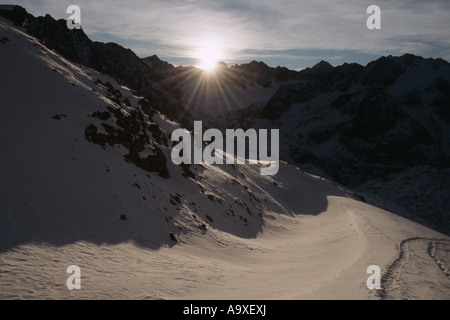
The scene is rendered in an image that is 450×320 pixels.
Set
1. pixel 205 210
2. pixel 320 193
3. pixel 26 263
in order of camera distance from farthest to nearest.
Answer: pixel 320 193, pixel 205 210, pixel 26 263

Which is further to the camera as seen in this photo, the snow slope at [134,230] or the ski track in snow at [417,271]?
the ski track in snow at [417,271]

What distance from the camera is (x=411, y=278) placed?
13.8 meters

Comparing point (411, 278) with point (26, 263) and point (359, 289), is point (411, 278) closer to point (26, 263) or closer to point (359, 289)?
point (359, 289)

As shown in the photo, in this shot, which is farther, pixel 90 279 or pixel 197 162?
pixel 197 162

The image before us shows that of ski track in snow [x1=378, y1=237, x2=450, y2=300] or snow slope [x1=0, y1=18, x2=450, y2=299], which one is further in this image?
ski track in snow [x1=378, y1=237, x2=450, y2=300]

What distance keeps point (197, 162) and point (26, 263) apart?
84.1 ft

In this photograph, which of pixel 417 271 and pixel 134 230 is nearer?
pixel 417 271

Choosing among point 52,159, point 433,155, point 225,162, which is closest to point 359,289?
point 52,159

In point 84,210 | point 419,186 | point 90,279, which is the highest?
point 84,210

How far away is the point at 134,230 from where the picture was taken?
706 inches

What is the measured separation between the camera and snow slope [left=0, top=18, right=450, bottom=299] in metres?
11.9

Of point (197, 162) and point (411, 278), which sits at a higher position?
point (197, 162)

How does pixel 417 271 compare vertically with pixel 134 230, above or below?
below

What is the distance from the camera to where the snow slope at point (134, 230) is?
1187cm
